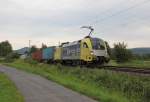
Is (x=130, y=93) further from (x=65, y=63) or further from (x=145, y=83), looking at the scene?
(x=65, y=63)

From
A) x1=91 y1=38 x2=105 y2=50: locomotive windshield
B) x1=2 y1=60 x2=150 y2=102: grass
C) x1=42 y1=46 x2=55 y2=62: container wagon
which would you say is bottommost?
x1=2 y1=60 x2=150 y2=102: grass

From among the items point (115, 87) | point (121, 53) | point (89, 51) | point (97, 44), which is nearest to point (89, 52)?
point (89, 51)

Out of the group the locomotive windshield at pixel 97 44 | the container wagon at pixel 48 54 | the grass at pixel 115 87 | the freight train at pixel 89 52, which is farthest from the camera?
the container wagon at pixel 48 54

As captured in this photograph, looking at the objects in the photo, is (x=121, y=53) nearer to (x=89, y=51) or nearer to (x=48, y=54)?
(x=48, y=54)

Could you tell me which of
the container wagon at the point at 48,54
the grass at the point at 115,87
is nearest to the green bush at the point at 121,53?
the container wagon at the point at 48,54

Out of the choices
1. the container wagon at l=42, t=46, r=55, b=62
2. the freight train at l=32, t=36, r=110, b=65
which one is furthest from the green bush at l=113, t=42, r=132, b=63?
the freight train at l=32, t=36, r=110, b=65

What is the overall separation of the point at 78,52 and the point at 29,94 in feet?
73.1

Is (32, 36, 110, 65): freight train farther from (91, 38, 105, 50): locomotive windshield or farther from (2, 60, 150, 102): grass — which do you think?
(2, 60, 150, 102): grass

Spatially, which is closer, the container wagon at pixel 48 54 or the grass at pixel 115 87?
the grass at pixel 115 87

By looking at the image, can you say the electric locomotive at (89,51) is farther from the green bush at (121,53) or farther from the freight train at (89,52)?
the green bush at (121,53)

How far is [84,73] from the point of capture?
30781mm

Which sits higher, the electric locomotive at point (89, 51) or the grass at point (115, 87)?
the electric locomotive at point (89, 51)

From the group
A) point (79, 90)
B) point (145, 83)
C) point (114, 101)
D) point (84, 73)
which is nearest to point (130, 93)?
point (145, 83)

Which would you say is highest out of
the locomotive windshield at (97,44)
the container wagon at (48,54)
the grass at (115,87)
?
the locomotive windshield at (97,44)
